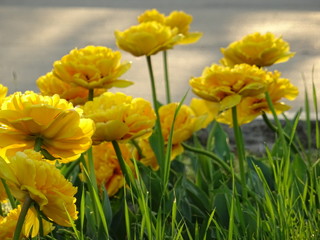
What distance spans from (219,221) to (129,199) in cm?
40

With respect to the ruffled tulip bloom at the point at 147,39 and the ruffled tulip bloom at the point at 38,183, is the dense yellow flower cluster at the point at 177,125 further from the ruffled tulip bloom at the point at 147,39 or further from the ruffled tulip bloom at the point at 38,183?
the ruffled tulip bloom at the point at 38,183

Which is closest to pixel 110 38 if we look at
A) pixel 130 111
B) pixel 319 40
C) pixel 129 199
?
pixel 319 40

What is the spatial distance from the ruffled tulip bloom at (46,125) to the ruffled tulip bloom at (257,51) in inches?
39.4

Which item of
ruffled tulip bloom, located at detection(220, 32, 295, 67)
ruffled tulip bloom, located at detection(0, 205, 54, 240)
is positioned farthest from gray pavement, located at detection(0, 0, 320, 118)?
ruffled tulip bloom, located at detection(0, 205, 54, 240)

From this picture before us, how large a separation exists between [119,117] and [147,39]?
1.64 ft

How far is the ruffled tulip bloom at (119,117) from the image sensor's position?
2.00m

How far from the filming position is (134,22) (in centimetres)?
757

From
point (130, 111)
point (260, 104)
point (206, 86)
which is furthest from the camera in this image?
point (260, 104)

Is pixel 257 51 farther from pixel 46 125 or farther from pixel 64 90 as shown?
pixel 46 125

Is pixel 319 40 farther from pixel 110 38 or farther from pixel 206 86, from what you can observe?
pixel 206 86

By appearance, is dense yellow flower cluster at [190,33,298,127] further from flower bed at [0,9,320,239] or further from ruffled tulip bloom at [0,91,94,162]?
ruffled tulip bloom at [0,91,94,162]

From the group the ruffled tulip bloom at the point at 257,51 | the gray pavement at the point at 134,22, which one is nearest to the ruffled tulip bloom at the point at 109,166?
the ruffled tulip bloom at the point at 257,51

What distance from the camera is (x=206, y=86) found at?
232 cm

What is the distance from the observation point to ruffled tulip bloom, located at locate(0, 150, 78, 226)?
146 centimetres
